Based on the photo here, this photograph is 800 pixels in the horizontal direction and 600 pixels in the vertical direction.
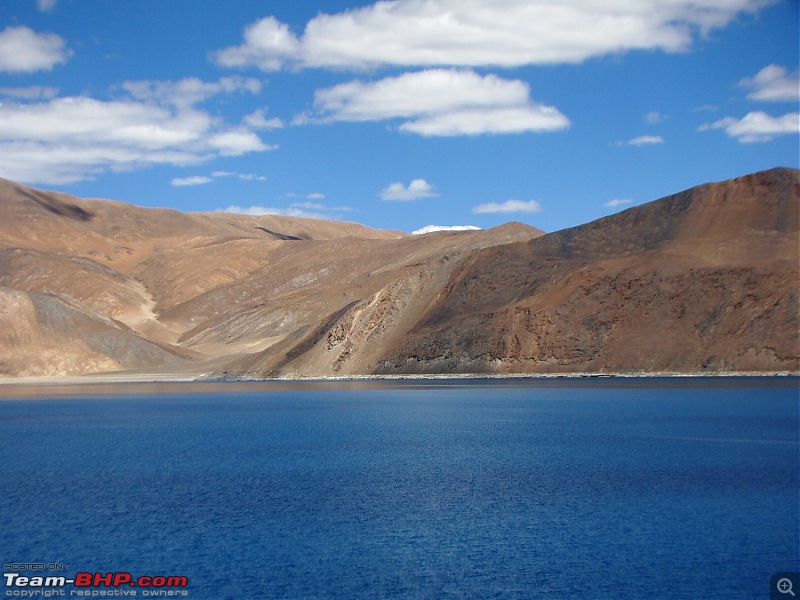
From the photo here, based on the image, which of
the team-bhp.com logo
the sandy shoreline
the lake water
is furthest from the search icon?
the sandy shoreline

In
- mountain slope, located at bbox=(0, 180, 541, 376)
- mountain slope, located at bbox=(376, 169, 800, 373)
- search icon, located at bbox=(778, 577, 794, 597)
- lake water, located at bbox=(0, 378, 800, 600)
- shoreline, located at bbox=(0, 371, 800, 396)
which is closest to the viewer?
search icon, located at bbox=(778, 577, 794, 597)

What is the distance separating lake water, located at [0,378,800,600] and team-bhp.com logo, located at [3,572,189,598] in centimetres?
26

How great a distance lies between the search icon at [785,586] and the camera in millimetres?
18297

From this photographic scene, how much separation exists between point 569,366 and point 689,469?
2670 inches

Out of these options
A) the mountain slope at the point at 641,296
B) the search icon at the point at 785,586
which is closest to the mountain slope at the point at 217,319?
the mountain slope at the point at 641,296

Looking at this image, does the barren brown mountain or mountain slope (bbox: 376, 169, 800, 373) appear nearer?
mountain slope (bbox: 376, 169, 800, 373)

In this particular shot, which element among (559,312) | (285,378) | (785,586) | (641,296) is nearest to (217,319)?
(285,378)

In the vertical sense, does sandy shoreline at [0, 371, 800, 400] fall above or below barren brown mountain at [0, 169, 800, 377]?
below

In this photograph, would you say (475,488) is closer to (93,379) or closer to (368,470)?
(368,470)

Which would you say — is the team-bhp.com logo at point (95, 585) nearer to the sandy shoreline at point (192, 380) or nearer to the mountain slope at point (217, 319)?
the sandy shoreline at point (192, 380)

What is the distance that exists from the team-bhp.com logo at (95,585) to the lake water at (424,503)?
0.85ft

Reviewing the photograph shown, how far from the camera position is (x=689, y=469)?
33.3 m

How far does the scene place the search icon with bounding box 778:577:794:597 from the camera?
60.0 feet

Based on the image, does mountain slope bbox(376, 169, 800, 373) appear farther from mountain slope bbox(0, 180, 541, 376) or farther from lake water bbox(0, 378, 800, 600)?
lake water bbox(0, 378, 800, 600)
